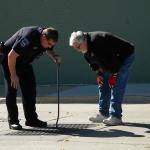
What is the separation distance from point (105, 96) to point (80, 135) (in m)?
1.19

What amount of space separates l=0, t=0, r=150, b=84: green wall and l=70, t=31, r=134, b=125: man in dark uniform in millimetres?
5945

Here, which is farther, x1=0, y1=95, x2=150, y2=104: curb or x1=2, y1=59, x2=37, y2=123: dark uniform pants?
x1=0, y1=95, x2=150, y2=104: curb

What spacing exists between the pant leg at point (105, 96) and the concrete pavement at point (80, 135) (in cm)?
31

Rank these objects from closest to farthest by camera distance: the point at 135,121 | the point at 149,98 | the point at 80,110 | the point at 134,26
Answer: the point at 135,121 → the point at 80,110 → the point at 149,98 → the point at 134,26

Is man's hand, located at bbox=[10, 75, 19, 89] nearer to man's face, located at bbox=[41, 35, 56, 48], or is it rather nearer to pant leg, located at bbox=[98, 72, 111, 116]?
man's face, located at bbox=[41, 35, 56, 48]

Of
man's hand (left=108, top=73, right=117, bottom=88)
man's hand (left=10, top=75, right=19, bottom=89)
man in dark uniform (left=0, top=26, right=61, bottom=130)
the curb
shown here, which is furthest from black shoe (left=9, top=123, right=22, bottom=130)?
the curb

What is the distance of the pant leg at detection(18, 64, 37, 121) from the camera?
9.41m

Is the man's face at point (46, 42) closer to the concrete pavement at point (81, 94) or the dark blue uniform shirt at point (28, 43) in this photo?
the dark blue uniform shirt at point (28, 43)

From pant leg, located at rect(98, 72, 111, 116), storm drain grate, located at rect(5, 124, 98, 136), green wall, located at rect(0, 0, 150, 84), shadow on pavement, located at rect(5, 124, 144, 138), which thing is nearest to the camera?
shadow on pavement, located at rect(5, 124, 144, 138)

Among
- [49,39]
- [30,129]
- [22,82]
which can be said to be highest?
[49,39]

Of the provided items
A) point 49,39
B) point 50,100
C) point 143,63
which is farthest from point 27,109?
point 143,63

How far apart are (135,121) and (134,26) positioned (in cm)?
580

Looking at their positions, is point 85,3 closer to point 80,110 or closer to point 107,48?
point 80,110

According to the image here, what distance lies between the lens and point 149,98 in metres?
13.3
